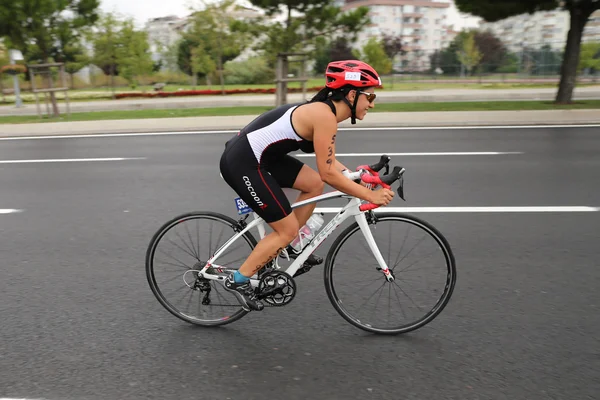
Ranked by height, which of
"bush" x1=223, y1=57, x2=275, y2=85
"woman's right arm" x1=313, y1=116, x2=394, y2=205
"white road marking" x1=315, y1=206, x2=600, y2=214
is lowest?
"bush" x1=223, y1=57, x2=275, y2=85

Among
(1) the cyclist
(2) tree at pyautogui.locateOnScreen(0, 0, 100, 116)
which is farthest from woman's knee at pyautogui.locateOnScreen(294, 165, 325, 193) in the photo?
(2) tree at pyautogui.locateOnScreen(0, 0, 100, 116)

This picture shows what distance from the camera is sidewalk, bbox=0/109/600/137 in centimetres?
1410

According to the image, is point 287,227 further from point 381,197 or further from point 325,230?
point 381,197

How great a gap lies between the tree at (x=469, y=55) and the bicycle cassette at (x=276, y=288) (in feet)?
119

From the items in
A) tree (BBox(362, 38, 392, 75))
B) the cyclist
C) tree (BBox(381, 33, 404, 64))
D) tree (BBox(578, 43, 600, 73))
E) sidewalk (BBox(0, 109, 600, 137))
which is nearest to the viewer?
the cyclist

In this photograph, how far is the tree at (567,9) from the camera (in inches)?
A: 669

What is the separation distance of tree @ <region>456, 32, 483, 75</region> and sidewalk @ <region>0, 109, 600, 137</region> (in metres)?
23.1

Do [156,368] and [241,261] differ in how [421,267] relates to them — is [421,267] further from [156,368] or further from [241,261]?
[156,368]

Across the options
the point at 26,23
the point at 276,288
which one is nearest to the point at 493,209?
the point at 276,288

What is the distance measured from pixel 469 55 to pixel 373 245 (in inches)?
1668

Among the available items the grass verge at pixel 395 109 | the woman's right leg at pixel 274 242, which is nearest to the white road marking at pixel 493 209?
the woman's right leg at pixel 274 242

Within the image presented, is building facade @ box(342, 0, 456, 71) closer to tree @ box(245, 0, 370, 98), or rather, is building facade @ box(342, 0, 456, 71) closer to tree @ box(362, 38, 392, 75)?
tree @ box(362, 38, 392, 75)

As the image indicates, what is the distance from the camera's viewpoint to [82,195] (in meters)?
A: 7.65

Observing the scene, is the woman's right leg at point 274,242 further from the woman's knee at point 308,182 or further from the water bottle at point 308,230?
the woman's knee at point 308,182
